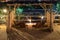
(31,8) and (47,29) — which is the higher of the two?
(31,8)

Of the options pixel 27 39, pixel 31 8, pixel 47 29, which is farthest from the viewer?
pixel 31 8

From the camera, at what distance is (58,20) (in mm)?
18297

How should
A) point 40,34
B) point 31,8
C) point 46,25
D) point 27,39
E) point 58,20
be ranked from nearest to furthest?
1. point 27,39
2. point 40,34
3. point 46,25
4. point 58,20
5. point 31,8

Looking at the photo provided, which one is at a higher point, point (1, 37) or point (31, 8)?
point (31, 8)

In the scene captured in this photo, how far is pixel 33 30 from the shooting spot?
1538 centimetres

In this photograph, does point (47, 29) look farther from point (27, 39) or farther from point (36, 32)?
point (27, 39)

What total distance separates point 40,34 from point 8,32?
8.61ft

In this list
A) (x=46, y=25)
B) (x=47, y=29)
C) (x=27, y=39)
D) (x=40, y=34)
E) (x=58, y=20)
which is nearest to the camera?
(x=27, y=39)

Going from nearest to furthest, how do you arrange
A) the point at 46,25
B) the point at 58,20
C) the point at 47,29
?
1. the point at 47,29
2. the point at 46,25
3. the point at 58,20

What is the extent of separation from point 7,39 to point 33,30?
3148mm

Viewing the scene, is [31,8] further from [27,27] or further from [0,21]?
[27,27]

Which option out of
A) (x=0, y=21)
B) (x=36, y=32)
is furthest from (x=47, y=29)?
(x=0, y=21)

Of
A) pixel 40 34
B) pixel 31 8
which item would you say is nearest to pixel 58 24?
pixel 40 34

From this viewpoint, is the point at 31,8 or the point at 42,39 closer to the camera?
the point at 42,39
